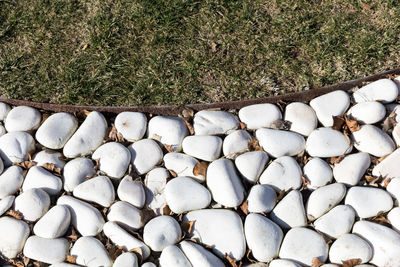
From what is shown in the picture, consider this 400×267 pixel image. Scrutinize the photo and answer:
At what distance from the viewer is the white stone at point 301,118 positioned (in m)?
2.02

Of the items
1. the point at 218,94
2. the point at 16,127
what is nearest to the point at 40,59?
the point at 16,127

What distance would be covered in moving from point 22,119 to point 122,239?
2.36 ft

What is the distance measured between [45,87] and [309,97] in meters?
1.19

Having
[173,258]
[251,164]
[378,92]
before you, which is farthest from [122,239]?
[378,92]

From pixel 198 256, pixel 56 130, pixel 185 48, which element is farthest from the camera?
pixel 185 48

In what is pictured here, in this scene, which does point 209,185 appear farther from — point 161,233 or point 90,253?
point 90,253

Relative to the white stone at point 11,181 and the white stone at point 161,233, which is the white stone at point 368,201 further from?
the white stone at point 11,181

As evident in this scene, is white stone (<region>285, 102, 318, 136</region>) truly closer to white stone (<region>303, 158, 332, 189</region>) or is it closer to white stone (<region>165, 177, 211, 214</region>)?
white stone (<region>303, 158, 332, 189</region>)

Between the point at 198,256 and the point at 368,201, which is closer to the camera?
the point at 198,256

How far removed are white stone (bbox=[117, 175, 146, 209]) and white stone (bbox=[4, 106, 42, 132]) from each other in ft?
1.65

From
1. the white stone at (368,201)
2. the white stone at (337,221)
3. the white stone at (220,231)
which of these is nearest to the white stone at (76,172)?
the white stone at (220,231)

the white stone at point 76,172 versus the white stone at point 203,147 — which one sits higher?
the white stone at point 203,147

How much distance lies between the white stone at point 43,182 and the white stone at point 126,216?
25 centimetres

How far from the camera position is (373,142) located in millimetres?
1956
